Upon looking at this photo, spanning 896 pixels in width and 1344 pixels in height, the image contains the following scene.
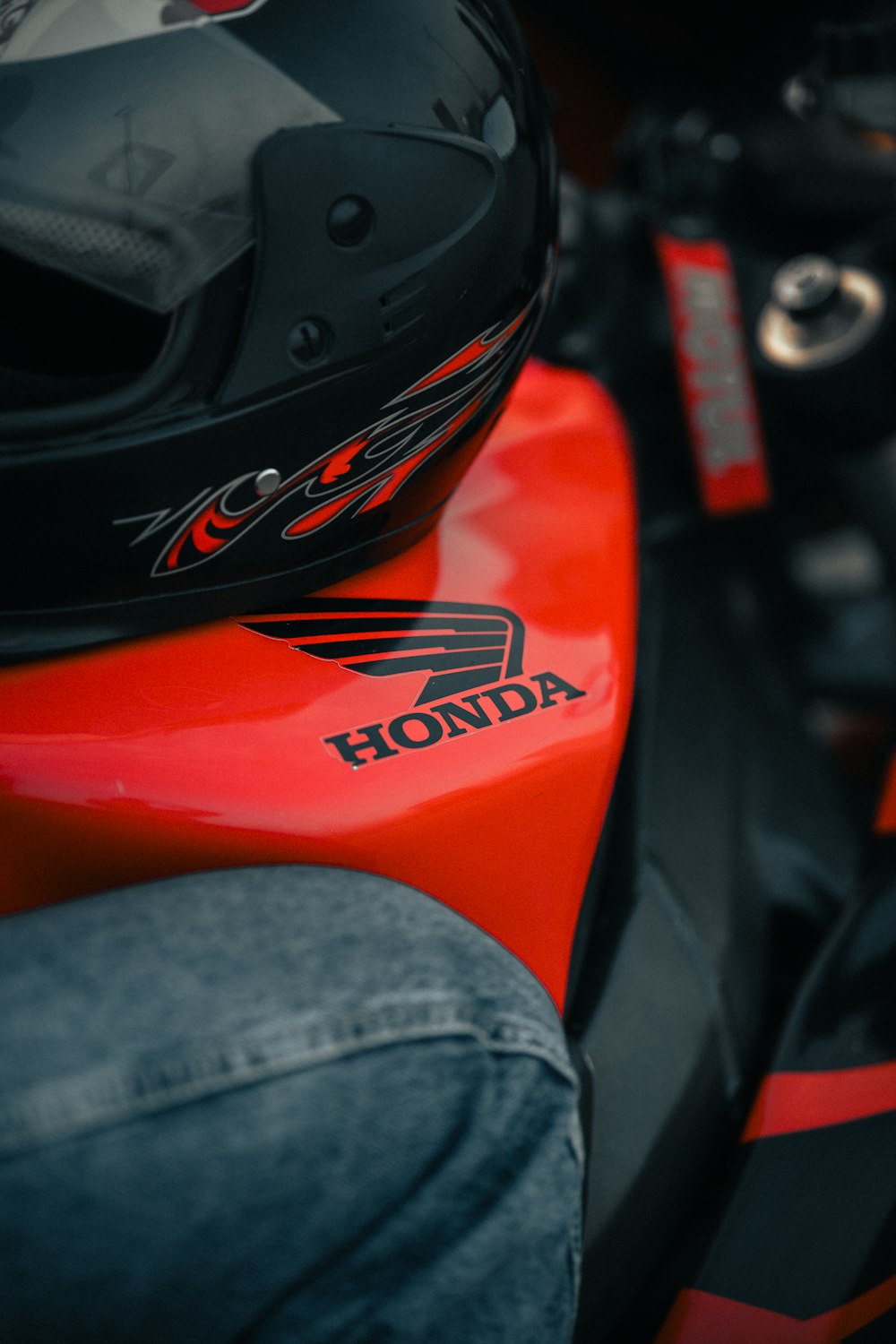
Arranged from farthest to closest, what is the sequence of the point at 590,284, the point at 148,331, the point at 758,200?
the point at 758,200 → the point at 590,284 → the point at 148,331

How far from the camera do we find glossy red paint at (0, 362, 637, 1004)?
463 mm

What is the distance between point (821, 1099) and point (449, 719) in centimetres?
27

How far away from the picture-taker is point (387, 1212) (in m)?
0.37

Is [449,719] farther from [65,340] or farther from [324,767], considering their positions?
[65,340]

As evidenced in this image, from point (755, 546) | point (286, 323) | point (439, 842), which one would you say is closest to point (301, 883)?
point (439, 842)

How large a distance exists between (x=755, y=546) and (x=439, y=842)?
0.64m

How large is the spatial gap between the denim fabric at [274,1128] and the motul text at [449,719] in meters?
0.09

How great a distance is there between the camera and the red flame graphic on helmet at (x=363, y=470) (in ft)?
1.62

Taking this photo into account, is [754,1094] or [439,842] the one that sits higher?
[439,842]

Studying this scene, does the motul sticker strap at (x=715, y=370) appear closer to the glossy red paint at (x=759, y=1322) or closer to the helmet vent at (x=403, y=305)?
the helmet vent at (x=403, y=305)

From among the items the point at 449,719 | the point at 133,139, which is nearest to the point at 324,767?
the point at 449,719

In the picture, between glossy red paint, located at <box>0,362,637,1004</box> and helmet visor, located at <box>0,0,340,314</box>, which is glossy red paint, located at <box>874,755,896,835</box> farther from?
helmet visor, located at <box>0,0,340,314</box>

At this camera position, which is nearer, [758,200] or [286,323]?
[286,323]

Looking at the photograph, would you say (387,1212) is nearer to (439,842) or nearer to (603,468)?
(439,842)
